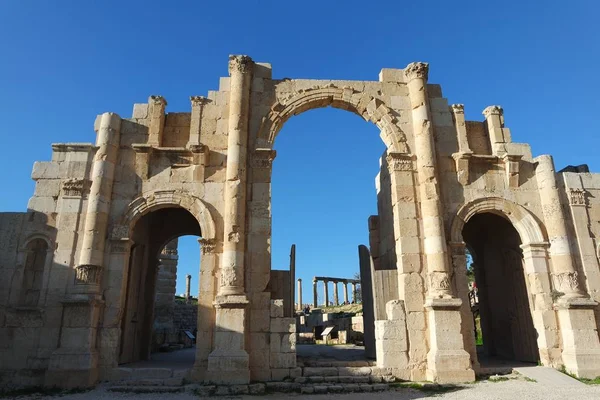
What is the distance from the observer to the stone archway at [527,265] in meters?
9.80

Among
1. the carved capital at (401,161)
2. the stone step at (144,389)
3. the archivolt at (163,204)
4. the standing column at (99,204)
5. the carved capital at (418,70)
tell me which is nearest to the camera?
the stone step at (144,389)

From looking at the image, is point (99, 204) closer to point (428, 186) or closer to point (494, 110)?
point (428, 186)

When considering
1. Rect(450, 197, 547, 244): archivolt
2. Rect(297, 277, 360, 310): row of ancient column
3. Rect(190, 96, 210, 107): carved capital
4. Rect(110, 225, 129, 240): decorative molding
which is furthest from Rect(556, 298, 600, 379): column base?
Rect(297, 277, 360, 310): row of ancient column

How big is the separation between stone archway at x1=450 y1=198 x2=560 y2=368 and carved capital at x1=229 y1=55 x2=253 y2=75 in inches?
261

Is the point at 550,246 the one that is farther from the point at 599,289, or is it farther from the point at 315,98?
the point at 315,98

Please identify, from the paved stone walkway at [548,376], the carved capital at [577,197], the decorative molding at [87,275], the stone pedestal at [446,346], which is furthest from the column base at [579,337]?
the decorative molding at [87,275]

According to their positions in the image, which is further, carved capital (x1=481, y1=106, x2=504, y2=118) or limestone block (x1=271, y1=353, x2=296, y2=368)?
carved capital (x1=481, y1=106, x2=504, y2=118)

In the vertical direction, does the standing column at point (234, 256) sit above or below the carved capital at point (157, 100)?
below

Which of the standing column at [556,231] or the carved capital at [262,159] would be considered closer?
the standing column at [556,231]

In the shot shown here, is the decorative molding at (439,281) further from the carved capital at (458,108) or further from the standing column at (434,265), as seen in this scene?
the carved capital at (458,108)

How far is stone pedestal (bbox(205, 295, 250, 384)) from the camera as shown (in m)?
8.73

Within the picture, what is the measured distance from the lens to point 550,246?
1048 centimetres

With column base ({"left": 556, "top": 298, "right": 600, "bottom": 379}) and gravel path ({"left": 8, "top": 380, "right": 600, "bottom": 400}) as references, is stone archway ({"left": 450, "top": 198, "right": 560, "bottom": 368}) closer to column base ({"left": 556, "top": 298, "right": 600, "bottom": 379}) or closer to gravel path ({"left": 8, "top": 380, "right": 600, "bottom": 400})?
column base ({"left": 556, "top": 298, "right": 600, "bottom": 379})

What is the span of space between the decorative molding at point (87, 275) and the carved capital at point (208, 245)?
239cm
